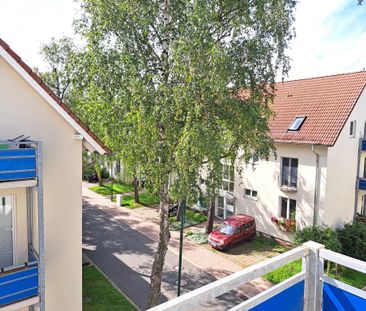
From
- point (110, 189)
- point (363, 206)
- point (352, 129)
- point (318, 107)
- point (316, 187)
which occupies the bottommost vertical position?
point (110, 189)

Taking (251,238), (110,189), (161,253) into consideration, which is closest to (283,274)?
(251,238)

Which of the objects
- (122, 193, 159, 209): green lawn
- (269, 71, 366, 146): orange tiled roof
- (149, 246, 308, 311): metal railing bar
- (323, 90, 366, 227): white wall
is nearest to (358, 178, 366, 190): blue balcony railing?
(323, 90, 366, 227): white wall

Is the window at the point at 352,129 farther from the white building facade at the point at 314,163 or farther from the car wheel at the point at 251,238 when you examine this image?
the car wheel at the point at 251,238

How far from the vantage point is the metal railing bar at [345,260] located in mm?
2576

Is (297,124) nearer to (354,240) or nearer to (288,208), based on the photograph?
(288,208)

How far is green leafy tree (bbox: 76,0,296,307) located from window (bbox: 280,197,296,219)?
34.9 feet

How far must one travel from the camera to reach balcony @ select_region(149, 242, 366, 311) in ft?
7.73

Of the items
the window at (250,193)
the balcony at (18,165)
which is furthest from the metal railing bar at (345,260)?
the window at (250,193)

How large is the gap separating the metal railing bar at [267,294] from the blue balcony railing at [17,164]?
633cm

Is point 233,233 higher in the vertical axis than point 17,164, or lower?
lower

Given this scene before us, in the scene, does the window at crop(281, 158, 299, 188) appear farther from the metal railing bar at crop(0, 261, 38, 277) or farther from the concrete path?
the metal railing bar at crop(0, 261, 38, 277)

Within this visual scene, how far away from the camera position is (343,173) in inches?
736

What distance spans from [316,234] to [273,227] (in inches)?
161

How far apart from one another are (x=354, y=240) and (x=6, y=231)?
1677 centimetres
